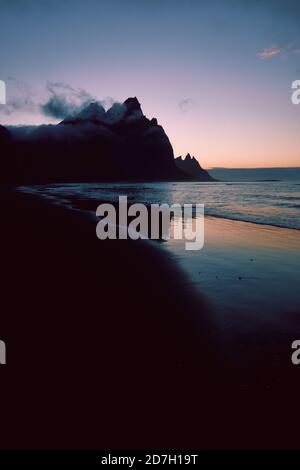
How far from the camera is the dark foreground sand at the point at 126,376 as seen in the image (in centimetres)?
308

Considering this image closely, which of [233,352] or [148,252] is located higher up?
[148,252]

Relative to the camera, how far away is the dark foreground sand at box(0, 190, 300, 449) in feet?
10.1

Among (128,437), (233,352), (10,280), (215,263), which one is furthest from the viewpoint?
(215,263)

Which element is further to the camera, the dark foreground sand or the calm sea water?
the calm sea water

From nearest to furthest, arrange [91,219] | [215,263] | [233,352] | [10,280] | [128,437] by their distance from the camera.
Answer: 1. [128,437]
2. [233,352]
3. [10,280]
4. [215,263]
5. [91,219]

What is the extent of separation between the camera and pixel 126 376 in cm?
387

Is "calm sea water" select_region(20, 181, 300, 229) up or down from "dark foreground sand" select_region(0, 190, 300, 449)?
up

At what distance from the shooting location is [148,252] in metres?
10.3

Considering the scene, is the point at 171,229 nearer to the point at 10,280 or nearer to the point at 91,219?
the point at 91,219

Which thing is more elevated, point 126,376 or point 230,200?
point 230,200

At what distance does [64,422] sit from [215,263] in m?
6.66

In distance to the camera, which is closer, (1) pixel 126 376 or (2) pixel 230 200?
(1) pixel 126 376

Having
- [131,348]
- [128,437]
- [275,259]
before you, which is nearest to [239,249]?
[275,259]

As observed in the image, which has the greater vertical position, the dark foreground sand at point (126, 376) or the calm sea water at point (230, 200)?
the calm sea water at point (230, 200)
